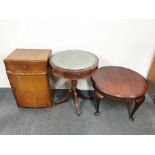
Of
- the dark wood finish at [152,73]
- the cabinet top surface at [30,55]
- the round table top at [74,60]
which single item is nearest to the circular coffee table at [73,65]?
the round table top at [74,60]

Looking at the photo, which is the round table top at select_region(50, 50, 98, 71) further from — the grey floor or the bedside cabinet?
the grey floor

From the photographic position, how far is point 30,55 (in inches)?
56.3

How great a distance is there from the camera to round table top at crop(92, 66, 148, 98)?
1.26 meters

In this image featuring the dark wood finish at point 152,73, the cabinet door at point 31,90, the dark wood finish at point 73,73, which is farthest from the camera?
the dark wood finish at point 152,73

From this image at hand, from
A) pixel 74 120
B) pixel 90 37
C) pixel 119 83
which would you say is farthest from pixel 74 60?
pixel 74 120

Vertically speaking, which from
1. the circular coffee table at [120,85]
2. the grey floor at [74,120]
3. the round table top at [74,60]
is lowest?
the grey floor at [74,120]

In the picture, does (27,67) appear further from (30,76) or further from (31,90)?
(31,90)

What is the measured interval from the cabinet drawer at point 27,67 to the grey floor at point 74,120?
0.55m

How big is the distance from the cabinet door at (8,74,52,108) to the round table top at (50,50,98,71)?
0.22 m

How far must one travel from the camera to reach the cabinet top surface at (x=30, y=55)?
4.39ft

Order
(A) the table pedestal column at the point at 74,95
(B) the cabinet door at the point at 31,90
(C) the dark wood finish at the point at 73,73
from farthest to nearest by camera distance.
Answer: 1. (A) the table pedestal column at the point at 74,95
2. (B) the cabinet door at the point at 31,90
3. (C) the dark wood finish at the point at 73,73

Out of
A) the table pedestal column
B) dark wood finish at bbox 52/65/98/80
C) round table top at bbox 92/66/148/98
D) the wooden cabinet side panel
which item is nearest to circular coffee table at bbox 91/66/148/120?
round table top at bbox 92/66/148/98

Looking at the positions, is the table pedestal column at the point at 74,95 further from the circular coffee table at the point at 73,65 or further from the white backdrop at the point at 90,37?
the white backdrop at the point at 90,37

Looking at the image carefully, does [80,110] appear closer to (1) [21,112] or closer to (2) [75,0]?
(1) [21,112]
